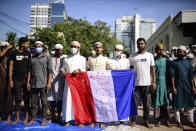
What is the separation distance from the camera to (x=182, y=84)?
12.8ft

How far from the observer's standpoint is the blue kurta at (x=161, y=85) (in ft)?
12.6

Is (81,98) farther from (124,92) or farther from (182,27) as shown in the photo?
(182,27)

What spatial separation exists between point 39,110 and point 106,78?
2.88 m

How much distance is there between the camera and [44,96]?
3.77m

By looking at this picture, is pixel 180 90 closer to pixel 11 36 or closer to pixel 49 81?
pixel 49 81

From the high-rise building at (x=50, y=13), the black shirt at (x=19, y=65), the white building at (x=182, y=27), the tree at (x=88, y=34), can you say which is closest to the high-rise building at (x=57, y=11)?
the high-rise building at (x=50, y=13)

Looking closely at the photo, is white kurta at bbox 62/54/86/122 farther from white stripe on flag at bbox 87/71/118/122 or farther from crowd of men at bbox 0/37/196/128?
white stripe on flag at bbox 87/71/118/122

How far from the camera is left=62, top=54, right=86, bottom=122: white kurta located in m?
3.68

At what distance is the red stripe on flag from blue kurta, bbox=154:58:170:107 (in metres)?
1.85

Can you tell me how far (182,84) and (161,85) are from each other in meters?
0.60

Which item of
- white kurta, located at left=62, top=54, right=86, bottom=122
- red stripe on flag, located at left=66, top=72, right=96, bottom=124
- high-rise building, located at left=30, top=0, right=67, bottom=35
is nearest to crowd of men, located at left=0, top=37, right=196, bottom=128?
white kurta, located at left=62, top=54, right=86, bottom=122

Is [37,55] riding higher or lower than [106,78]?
higher

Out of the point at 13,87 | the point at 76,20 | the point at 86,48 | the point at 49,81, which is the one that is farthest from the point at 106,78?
the point at 76,20

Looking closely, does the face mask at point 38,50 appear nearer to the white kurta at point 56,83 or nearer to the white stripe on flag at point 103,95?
the white kurta at point 56,83
